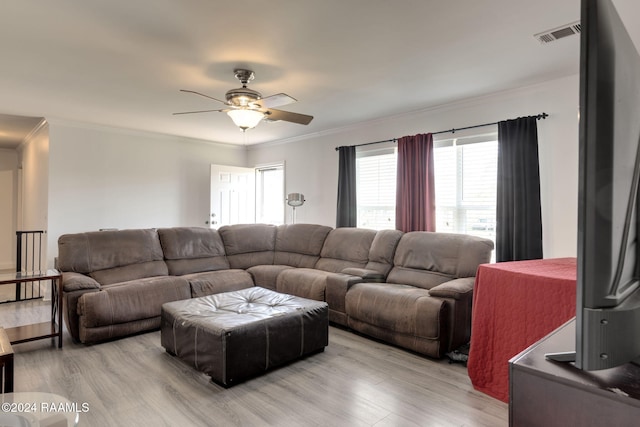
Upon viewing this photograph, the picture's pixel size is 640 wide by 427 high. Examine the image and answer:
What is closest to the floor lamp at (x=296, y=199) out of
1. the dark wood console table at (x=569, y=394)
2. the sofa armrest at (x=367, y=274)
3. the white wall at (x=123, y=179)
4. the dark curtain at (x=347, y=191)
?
the dark curtain at (x=347, y=191)

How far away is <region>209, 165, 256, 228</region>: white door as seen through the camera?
6285mm

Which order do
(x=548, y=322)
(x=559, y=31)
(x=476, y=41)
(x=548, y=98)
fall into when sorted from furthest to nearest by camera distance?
1. (x=548, y=98)
2. (x=476, y=41)
3. (x=559, y=31)
4. (x=548, y=322)

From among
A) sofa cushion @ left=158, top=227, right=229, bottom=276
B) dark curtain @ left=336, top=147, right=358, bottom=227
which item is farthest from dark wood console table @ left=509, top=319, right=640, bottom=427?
dark curtain @ left=336, top=147, right=358, bottom=227

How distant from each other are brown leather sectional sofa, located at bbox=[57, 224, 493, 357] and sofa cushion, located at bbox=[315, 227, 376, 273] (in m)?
0.01

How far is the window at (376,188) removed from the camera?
15.8 feet

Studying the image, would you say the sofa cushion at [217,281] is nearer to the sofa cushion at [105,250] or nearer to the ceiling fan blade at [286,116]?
the sofa cushion at [105,250]

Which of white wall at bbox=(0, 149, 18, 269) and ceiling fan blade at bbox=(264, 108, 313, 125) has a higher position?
ceiling fan blade at bbox=(264, 108, 313, 125)

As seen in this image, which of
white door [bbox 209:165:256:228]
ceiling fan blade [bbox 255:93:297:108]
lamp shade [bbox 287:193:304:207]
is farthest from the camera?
white door [bbox 209:165:256:228]

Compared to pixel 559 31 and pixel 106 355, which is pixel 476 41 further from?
pixel 106 355

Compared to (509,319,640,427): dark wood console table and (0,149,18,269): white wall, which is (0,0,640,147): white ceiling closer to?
(509,319,640,427): dark wood console table

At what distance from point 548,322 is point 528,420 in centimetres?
146

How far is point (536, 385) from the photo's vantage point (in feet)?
2.55

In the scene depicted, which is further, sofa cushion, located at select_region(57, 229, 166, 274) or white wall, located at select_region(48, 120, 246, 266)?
white wall, located at select_region(48, 120, 246, 266)

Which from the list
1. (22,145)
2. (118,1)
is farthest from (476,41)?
(22,145)
